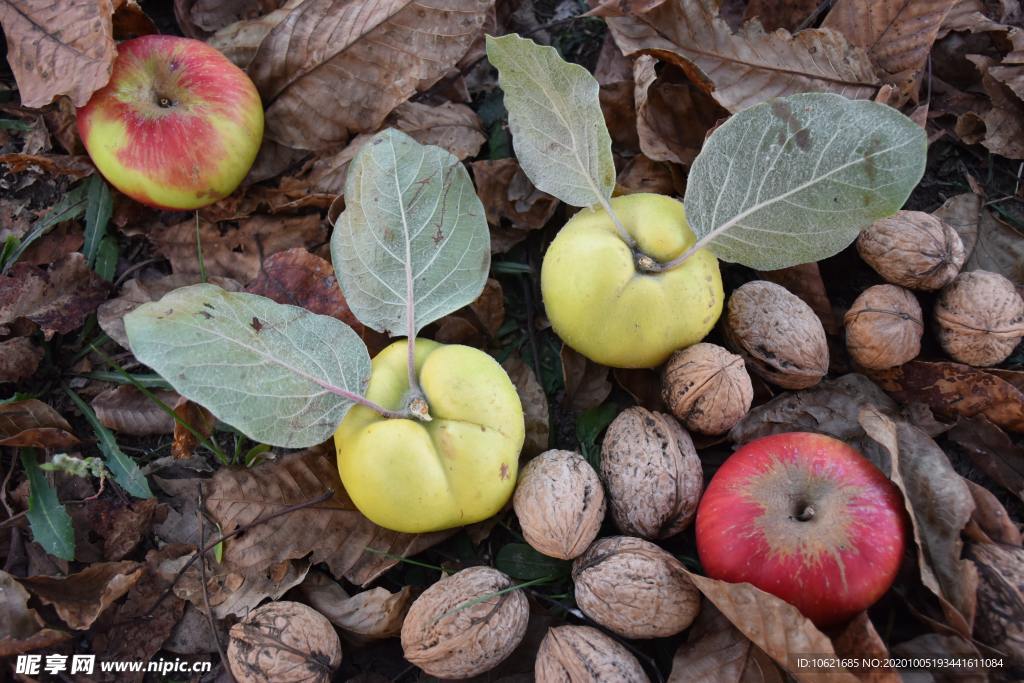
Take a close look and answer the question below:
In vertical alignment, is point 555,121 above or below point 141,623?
above

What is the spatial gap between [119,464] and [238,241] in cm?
67

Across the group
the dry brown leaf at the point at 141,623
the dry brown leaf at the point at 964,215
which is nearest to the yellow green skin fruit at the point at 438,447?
the dry brown leaf at the point at 141,623

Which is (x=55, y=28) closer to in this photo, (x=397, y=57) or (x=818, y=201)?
(x=397, y=57)

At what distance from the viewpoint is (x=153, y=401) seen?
6.50 feet

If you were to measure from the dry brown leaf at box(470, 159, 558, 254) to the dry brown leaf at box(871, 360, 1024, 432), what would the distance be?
956 millimetres

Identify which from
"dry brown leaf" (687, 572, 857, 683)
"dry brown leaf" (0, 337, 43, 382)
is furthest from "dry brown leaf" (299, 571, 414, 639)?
"dry brown leaf" (0, 337, 43, 382)

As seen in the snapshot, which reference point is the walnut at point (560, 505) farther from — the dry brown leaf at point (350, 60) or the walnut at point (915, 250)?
the dry brown leaf at point (350, 60)

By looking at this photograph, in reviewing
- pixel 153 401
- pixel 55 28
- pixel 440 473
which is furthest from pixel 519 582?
pixel 55 28

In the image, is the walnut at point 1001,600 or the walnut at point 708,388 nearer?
the walnut at point 1001,600

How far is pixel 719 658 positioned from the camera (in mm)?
1556

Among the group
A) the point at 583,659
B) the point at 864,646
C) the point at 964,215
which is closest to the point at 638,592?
the point at 583,659

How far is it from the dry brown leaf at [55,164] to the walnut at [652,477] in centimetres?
165

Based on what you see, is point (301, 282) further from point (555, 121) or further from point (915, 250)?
point (915, 250)

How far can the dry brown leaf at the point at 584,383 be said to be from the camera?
6.34 feet
